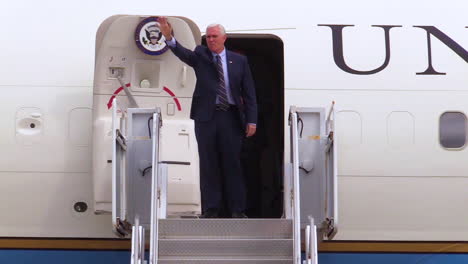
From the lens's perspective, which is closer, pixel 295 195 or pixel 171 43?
pixel 295 195

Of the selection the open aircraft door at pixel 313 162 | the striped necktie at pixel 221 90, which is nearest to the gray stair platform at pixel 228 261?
the open aircraft door at pixel 313 162

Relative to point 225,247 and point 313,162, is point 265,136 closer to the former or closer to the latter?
point 313,162

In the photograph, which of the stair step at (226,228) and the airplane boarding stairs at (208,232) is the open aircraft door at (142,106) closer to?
the airplane boarding stairs at (208,232)

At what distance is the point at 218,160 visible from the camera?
976 cm

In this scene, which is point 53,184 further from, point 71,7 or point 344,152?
point 344,152

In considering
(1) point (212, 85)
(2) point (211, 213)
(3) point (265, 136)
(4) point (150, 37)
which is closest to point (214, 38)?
(1) point (212, 85)

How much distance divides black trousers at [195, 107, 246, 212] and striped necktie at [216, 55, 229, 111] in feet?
0.22

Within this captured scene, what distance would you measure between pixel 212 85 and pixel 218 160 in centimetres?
71

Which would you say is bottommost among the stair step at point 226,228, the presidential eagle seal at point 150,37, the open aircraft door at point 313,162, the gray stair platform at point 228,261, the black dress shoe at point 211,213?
the gray stair platform at point 228,261

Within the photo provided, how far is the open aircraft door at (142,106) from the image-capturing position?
9.57 metres

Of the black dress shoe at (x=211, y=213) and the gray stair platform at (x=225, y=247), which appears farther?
the black dress shoe at (x=211, y=213)

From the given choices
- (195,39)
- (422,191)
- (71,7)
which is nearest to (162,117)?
(195,39)

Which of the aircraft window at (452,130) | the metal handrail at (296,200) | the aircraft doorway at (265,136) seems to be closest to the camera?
the metal handrail at (296,200)

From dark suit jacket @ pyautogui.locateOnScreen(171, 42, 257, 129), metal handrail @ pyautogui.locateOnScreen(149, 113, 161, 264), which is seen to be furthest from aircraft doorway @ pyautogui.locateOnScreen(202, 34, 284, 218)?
metal handrail @ pyautogui.locateOnScreen(149, 113, 161, 264)
